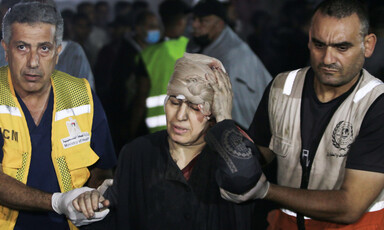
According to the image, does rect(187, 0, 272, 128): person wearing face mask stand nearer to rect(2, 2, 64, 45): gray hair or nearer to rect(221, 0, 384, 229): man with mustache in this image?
rect(221, 0, 384, 229): man with mustache

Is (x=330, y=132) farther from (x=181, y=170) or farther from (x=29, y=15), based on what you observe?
(x=29, y=15)

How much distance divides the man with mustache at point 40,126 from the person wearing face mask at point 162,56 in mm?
719

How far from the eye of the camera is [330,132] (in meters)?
2.00

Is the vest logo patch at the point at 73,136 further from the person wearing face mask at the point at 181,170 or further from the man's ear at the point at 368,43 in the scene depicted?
the man's ear at the point at 368,43

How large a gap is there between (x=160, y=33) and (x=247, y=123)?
4.70ft

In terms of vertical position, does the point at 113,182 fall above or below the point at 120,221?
above

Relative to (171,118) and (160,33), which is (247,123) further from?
(160,33)

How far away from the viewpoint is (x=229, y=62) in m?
2.78

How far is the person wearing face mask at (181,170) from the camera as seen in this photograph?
1.80 m

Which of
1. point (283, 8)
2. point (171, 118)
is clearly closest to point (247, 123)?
point (171, 118)

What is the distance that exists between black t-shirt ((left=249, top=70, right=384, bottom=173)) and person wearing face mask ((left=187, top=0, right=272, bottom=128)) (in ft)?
1.89

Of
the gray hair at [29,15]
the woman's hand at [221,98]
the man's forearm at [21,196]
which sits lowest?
the man's forearm at [21,196]

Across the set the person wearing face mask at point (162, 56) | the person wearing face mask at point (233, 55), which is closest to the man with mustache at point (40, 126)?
the person wearing face mask at point (162, 56)

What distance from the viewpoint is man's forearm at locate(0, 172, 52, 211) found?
201 cm
